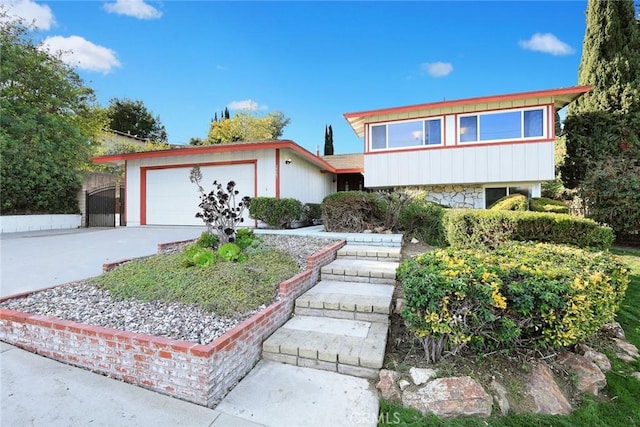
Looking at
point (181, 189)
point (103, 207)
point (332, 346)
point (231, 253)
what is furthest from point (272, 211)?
point (103, 207)

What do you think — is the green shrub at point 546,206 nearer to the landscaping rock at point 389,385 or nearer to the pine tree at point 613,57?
the pine tree at point 613,57

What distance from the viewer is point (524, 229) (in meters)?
5.09

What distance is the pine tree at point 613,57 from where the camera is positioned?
1034cm

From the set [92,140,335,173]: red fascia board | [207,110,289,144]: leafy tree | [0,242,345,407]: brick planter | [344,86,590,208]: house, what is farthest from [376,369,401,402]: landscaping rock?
[207,110,289,144]: leafy tree

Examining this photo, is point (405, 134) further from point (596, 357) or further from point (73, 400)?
point (73, 400)

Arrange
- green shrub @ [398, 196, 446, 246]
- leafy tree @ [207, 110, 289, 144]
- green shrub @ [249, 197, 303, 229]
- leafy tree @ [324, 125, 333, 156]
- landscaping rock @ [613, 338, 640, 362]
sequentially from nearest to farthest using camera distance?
1. landscaping rock @ [613, 338, 640, 362]
2. green shrub @ [398, 196, 446, 246]
3. green shrub @ [249, 197, 303, 229]
4. leafy tree @ [324, 125, 333, 156]
5. leafy tree @ [207, 110, 289, 144]

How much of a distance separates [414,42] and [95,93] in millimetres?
15093

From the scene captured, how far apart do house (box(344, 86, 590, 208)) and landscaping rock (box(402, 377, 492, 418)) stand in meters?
9.38

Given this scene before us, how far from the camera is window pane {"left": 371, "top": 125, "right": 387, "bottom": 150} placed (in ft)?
37.3

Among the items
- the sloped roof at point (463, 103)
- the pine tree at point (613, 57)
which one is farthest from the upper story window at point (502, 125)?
the pine tree at point (613, 57)

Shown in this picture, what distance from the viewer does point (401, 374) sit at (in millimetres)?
2410

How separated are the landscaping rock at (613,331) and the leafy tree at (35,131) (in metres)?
15.5

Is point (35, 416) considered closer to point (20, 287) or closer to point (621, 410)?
point (20, 287)

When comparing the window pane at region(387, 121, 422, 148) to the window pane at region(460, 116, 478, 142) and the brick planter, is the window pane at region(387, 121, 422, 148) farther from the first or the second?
the brick planter
